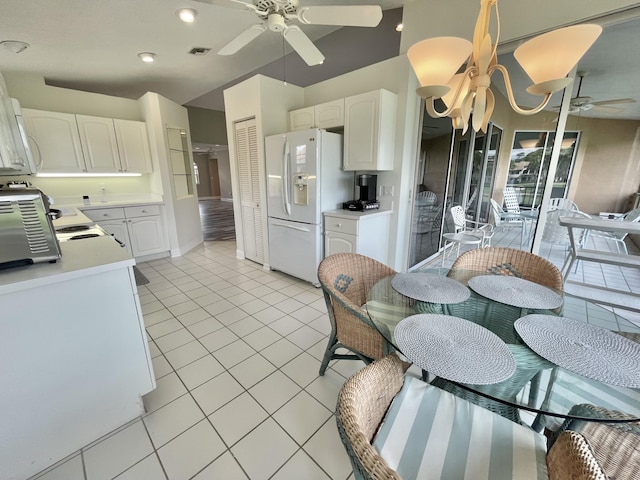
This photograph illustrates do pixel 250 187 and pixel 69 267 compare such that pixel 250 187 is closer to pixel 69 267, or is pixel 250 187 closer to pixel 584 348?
pixel 69 267

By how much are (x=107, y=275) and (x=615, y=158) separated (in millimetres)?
4406

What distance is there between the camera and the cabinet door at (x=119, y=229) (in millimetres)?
3584

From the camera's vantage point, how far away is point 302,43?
2.03 m

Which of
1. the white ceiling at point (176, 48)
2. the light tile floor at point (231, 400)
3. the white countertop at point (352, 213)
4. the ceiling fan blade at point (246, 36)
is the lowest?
the light tile floor at point (231, 400)

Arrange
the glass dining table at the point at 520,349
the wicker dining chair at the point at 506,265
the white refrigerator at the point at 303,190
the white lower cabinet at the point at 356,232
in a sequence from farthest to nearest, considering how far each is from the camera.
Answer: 1. the white refrigerator at the point at 303,190
2. the white lower cabinet at the point at 356,232
3. the wicker dining chair at the point at 506,265
4. the glass dining table at the point at 520,349

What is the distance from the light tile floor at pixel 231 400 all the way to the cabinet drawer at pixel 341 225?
0.77m

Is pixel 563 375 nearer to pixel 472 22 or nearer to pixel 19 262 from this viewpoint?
pixel 19 262

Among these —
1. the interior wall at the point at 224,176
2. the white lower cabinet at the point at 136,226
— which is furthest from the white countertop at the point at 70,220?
the interior wall at the point at 224,176

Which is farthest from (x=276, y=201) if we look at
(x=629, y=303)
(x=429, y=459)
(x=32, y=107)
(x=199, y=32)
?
(x=629, y=303)

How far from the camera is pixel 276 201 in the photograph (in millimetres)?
3273

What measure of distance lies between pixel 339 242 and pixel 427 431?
2.06 metres

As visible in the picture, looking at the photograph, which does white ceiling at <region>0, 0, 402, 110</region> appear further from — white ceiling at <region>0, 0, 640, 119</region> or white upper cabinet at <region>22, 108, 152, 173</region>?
white upper cabinet at <region>22, 108, 152, 173</region>

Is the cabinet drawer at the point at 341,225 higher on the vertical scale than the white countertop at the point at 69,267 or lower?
lower

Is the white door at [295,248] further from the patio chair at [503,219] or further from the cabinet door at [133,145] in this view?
the patio chair at [503,219]
